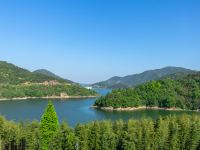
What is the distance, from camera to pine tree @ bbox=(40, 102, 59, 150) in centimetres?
2723

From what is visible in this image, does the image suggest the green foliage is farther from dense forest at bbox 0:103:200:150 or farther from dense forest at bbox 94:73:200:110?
dense forest at bbox 94:73:200:110

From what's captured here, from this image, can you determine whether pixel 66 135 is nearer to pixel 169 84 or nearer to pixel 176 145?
pixel 176 145

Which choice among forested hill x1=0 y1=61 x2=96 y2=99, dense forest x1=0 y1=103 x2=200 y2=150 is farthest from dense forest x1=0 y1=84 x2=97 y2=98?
dense forest x1=0 y1=103 x2=200 y2=150

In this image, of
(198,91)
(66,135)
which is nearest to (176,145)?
(66,135)

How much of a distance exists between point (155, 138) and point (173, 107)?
180 ft

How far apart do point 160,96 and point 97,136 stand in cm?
6034

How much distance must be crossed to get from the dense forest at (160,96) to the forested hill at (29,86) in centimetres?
3220

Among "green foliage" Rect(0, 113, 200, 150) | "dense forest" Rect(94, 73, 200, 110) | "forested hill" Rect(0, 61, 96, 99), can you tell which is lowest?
"green foliage" Rect(0, 113, 200, 150)

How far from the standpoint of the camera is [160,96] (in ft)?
283

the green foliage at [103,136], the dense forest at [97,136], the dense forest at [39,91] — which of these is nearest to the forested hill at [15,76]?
the dense forest at [39,91]

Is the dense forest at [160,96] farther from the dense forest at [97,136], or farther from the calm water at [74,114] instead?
the dense forest at [97,136]

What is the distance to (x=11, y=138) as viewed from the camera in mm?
29000

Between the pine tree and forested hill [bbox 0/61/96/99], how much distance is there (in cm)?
7452

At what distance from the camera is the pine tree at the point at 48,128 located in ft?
89.4
